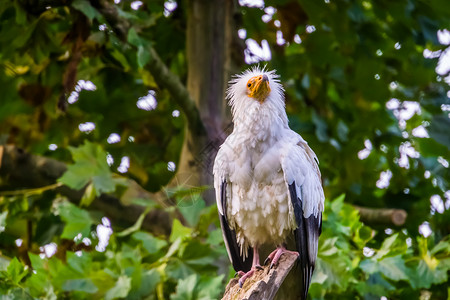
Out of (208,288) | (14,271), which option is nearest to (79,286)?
(14,271)

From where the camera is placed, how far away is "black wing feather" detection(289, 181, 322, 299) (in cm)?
487

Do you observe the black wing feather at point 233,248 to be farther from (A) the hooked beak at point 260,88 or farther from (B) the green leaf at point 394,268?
(B) the green leaf at point 394,268

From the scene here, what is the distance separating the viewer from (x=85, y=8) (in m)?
5.83

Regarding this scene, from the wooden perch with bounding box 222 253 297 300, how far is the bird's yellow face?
1010 mm

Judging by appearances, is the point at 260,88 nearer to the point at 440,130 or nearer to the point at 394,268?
the point at 394,268

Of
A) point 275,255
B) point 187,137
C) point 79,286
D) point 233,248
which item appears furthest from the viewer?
point 187,137

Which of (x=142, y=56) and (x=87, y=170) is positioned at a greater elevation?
(x=142, y=56)

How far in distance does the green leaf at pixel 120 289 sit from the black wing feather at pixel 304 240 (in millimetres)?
1401

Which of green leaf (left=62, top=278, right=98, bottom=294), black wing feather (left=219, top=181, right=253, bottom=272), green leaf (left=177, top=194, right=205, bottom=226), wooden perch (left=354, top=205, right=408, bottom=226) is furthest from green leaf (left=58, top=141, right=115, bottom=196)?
wooden perch (left=354, top=205, right=408, bottom=226)

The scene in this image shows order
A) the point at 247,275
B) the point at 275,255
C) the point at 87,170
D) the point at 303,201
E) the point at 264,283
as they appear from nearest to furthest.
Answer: the point at 264,283, the point at 247,275, the point at 275,255, the point at 303,201, the point at 87,170

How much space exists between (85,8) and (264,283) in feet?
8.62

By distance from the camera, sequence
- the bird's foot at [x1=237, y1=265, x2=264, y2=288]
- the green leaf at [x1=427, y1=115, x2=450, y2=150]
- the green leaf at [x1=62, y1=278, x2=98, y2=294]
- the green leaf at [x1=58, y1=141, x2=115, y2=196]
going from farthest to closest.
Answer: the green leaf at [x1=427, y1=115, x2=450, y2=150] < the green leaf at [x1=58, y1=141, x2=115, y2=196] < the green leaf at [x1=62, y1=278, x2=98, y2=294] < the bird's foot at [x1=237, y1=265, x2=264, y2=288]

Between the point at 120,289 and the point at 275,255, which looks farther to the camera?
the point at 120,289

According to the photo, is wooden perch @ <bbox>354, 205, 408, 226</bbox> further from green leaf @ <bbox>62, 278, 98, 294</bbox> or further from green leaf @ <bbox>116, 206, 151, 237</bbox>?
green leaf @ <bbox>62, 278, 98, 294</bbox>
